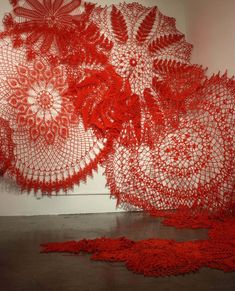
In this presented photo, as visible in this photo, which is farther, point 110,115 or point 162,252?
point 110,115

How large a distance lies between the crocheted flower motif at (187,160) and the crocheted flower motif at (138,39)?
24 centimetres

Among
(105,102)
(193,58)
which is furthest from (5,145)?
(193,58)

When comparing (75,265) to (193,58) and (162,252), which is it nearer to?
(162,252)

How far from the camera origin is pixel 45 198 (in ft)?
4.93

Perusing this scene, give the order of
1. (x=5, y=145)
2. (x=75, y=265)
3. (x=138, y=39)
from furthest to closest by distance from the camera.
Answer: (x=138, y=39) < (x=5, y=145) < (x=75, y=265)

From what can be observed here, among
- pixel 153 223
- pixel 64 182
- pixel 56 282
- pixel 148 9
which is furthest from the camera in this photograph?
pixel 148 9

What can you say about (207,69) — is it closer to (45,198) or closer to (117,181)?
(117,181)

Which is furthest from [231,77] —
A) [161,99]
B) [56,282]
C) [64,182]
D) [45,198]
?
[56,282]

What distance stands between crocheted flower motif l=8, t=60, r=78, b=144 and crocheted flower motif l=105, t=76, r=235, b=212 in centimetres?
25

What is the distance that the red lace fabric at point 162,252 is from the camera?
92 centimetres

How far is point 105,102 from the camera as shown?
1.51 metres

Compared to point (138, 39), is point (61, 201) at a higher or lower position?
lower

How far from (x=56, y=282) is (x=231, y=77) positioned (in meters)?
1.02

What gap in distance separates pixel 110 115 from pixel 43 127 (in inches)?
11.2
